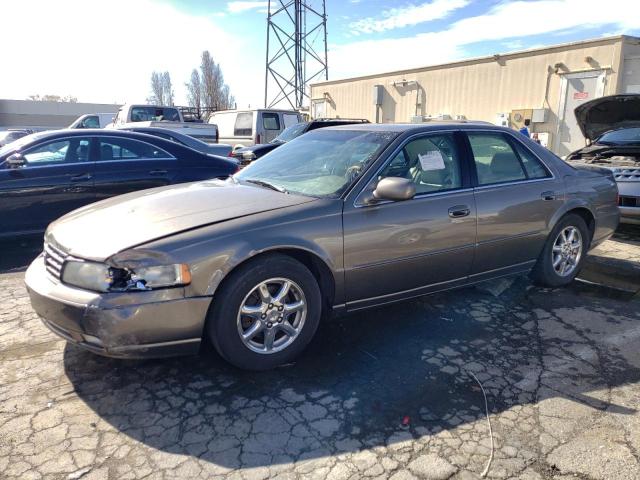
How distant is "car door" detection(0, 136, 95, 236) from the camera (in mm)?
5680

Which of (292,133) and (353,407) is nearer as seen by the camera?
(353,407)

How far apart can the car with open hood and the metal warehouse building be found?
5.27 meters

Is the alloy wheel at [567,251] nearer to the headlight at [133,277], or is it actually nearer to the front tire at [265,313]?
the front tire at [265,313]

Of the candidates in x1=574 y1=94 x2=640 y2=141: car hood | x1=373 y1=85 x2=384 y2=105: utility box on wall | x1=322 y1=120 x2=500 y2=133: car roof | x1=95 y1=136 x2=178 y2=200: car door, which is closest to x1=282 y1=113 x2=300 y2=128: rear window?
x1=373 y1=85 x2=384 y2=105: utility box on wall

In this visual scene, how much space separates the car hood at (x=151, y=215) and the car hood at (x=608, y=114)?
6.14 m

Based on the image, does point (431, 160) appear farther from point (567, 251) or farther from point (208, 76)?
point (208, 76)

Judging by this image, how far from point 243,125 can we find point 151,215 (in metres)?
12.2

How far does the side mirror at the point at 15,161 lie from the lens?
566 cm

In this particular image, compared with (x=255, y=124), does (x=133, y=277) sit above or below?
below

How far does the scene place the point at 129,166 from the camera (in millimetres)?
6492

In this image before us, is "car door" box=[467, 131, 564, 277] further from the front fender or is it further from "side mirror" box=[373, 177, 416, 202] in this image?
the front fender

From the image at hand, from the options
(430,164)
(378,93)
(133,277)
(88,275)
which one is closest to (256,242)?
(133,277)

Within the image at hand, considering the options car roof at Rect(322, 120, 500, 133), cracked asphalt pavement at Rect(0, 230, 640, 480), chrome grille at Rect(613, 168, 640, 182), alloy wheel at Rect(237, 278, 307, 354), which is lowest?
cracked asphalt pavement at Rect(0, 230, 640, 480)

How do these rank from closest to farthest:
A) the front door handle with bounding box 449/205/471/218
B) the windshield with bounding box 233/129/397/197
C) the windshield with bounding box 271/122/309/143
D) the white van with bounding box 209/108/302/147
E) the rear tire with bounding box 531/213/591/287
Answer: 1. the windshield with bounding box 233/129/397/197
2. the front door handle with bounding box 449/205/471/218
3. the rear tire with bounding box 531/213/591/287
4. the windshield with bounding box 271/122/309/143
5. the white van with bounding box 209/108/302/147
